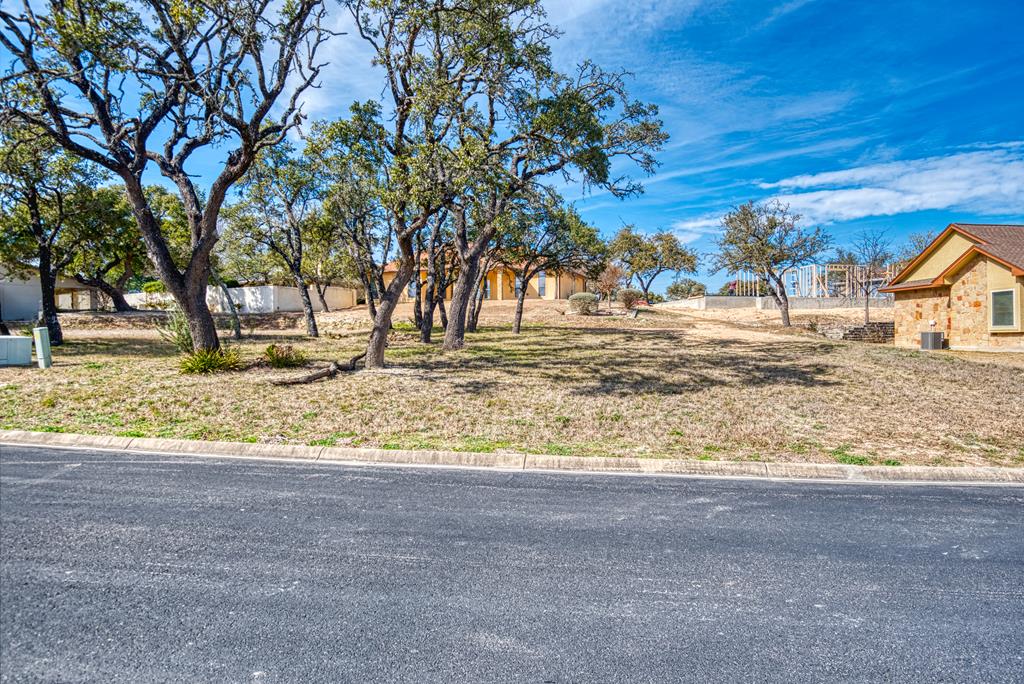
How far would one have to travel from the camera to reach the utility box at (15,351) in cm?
1241

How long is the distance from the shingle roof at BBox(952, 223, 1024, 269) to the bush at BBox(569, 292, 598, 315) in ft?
62.7

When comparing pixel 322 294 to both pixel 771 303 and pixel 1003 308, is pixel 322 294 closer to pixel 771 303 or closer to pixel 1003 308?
pixel 771 303

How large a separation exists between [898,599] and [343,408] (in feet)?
25.8

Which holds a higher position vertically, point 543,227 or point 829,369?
point 543,227

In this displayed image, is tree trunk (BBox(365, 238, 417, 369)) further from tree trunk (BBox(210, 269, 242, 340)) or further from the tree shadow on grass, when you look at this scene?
tree trunk (BBox(210, 269, 242, 340))

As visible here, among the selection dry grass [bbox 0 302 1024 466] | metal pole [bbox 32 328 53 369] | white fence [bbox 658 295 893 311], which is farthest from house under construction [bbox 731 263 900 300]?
metal pole [bbox 32 328 53 369]

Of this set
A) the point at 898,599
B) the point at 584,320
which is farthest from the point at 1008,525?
the point at 584,320

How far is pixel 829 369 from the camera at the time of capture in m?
13.4

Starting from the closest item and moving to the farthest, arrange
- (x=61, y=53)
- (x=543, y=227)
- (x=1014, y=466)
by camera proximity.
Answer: (x=1014, y=466) < (x=61, y=53) < (x=543, y=227)

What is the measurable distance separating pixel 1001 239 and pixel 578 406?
22.2 m

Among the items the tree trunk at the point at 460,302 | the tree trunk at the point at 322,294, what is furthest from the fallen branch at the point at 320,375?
the tree trunk at the point at 322,294

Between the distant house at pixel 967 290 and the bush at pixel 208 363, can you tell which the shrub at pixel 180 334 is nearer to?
the bush at pixel 208 363

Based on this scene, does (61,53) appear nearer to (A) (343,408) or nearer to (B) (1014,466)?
(A) (343,408)

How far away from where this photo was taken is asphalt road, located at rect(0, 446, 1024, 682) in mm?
2742
